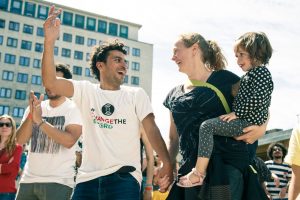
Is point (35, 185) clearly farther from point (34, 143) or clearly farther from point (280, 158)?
point (280, 158)

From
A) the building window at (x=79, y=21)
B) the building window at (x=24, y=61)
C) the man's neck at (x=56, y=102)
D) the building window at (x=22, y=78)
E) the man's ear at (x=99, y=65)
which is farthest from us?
the building window at (x=79, y=21)

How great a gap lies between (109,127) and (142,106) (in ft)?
1.39

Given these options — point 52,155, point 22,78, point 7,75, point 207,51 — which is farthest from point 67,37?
point 207,51

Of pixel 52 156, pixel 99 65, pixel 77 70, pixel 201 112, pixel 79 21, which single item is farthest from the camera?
pixel 79 21

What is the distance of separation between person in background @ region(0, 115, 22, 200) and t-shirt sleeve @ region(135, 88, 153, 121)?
320 centimetres

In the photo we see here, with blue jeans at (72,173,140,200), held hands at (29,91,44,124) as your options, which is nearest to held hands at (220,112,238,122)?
blue jeans at (72,173,140,200)

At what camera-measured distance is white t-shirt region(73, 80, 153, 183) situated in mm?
4172

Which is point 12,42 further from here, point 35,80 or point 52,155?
point 52,155

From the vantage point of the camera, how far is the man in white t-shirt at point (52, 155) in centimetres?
534

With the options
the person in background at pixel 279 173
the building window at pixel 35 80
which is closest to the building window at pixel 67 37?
the building window at pixel 35 80

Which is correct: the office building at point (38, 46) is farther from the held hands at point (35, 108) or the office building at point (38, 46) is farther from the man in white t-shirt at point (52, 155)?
the held hands at point (35, 108)

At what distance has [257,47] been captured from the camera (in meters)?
3.77

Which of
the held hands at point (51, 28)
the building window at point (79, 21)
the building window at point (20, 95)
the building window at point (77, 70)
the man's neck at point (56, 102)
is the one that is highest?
the building window at point (79, 21)

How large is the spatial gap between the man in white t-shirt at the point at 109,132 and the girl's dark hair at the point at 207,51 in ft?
2.57
